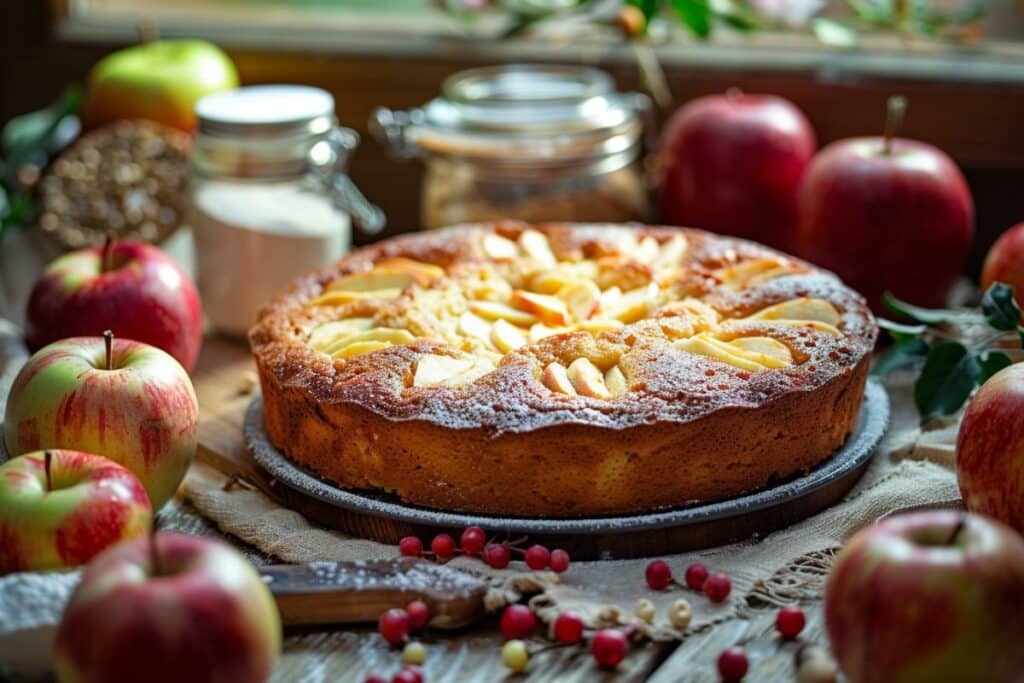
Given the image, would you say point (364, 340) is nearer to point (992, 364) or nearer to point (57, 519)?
point (57, 519)

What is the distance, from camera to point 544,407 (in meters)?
1.47

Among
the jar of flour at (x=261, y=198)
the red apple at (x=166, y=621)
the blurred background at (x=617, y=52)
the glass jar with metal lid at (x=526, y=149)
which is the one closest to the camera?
the red apple at (x=166, y=621)

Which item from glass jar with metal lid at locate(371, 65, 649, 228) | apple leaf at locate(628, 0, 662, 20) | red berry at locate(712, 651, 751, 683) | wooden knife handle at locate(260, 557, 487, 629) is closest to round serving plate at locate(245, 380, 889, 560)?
wooden knife handle at locate(260, 557, 487, 629)

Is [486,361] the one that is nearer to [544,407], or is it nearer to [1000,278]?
[544,407]

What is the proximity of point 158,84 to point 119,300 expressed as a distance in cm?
89

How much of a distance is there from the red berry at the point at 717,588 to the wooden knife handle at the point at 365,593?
24cm

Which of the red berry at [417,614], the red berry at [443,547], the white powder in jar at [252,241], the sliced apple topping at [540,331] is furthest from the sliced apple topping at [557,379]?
the white powder in jar at [252,241]

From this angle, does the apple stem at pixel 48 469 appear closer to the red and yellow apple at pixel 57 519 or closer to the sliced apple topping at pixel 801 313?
the red and yellow apple at pixel 57 519

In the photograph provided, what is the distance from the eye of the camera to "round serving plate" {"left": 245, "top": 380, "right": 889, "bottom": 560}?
4.74 ft

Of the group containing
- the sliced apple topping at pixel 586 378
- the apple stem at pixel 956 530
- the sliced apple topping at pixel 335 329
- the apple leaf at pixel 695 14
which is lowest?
the sliced apple topping at pixel 335 329

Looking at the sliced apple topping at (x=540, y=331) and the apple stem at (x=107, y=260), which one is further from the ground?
the apple stem at (x=107, y=260)

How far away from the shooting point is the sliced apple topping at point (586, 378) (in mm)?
1531

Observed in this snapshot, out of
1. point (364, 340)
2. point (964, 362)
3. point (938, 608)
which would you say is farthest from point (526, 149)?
point (938, 608)

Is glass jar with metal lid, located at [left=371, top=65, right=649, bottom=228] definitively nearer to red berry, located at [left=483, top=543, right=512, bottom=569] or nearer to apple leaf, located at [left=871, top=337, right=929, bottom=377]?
apple leaf, located at [left=871, top=337, right=929, bottom=377]
